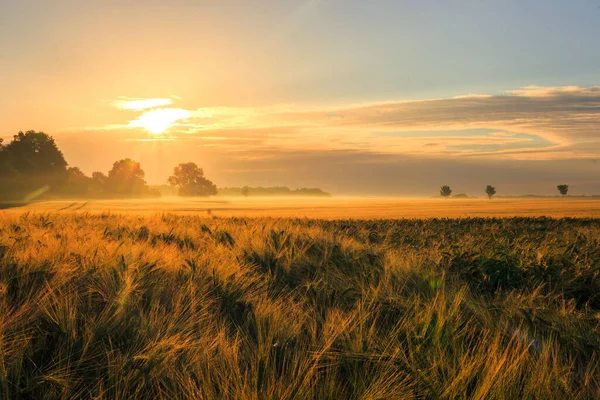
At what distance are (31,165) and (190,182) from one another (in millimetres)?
35403

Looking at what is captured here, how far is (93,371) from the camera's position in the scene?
321 centimetres

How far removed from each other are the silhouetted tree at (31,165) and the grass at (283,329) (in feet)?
216

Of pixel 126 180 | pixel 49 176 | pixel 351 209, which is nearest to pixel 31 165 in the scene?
pixel 49 176

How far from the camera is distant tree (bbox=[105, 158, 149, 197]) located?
78.4 metres

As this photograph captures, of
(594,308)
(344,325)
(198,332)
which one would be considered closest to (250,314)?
(198,332)

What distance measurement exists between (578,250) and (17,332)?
8.38m

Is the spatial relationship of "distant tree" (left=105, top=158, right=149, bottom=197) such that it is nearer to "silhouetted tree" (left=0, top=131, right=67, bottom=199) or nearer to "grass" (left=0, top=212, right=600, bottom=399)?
"silhouetted tree" (left=0, top=131, right=67, bottom=199)

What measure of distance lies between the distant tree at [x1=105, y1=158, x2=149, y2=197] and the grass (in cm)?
7573

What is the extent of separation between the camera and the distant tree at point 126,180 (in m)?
78.4

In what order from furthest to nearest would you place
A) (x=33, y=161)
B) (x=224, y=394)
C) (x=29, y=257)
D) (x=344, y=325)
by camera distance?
(x=33, y=161) → (x=29, y=257) → (x=344, y=325) → (x=224, y=394)

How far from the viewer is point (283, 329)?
3.82 m

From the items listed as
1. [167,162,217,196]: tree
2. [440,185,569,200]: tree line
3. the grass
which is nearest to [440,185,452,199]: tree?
[440,185,569,200]: tree line

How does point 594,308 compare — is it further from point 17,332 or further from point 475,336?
point 17,332

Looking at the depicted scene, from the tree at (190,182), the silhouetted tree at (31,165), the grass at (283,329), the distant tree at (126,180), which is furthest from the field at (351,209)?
the tree at (190,182)
